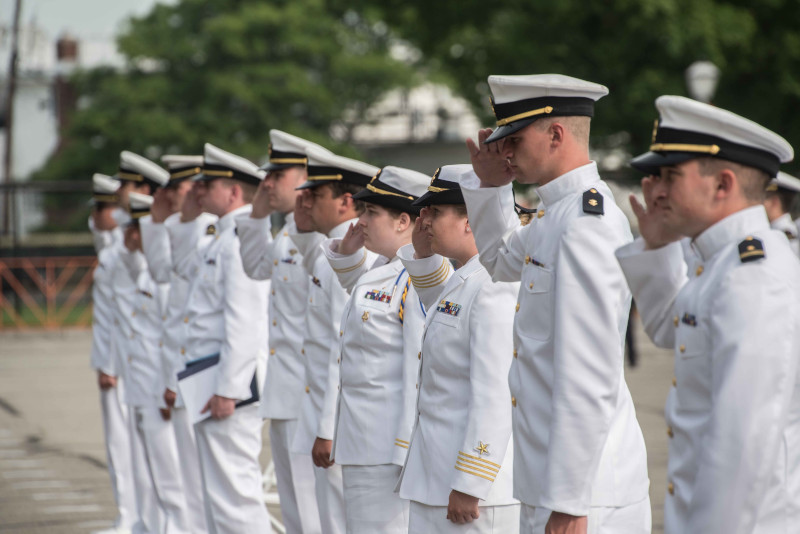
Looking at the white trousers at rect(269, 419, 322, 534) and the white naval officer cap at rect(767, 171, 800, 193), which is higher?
the white naval officer cap at rect(767, 171, 800, 193)

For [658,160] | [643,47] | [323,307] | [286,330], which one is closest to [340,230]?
[323,307]

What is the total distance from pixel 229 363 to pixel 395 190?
1.85 meters

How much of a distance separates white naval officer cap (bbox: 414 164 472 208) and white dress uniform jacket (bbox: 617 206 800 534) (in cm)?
128

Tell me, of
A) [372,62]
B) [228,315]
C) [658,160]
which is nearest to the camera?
[658,160]

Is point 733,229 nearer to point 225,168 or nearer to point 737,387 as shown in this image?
point 737,387

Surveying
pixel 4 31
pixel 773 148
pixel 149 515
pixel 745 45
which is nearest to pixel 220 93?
pixel 4 31

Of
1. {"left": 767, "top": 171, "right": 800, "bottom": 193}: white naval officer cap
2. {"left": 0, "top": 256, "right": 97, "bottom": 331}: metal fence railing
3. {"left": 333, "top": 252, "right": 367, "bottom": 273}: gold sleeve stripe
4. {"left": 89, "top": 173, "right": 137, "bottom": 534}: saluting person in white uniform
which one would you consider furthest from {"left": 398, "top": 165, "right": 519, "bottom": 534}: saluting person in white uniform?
{"left": 0, "top": 256, "right": 97, "bottom": 331}: metal fence railing

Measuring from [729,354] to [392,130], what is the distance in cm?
3886

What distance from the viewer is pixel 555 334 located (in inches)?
118

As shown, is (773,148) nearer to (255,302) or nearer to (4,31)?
(255,302)

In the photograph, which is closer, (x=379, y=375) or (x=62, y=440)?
(x=379, y=375)

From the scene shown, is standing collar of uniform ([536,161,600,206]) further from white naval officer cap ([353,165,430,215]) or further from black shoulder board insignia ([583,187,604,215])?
white naval officer cap ([353,165,430,215])

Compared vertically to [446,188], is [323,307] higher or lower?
lower

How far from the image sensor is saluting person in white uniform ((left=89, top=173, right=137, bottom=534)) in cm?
750
